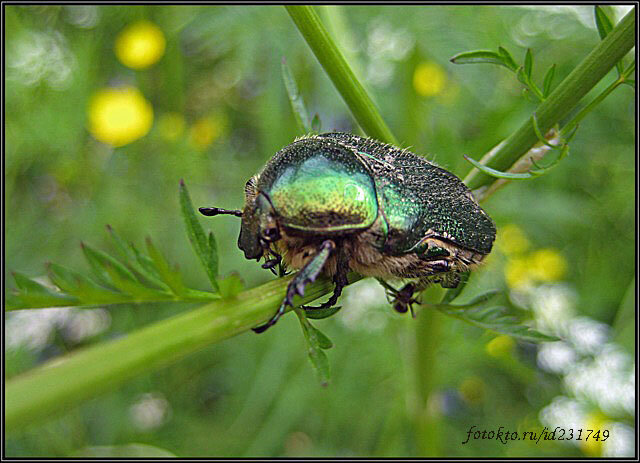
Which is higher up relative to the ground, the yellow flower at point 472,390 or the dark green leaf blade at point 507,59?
the dark green leaf blade at point 507,59

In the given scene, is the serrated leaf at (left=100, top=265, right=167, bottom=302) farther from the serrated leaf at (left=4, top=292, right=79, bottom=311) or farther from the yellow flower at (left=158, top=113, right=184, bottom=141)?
the yellow flower at (left=158, top=113, right=184, bottom=141)

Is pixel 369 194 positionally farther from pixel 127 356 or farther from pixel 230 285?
pixel 127 356

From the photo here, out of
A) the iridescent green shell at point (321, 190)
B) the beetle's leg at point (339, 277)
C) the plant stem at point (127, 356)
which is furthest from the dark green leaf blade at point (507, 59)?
the plant stem at point (127, 356)

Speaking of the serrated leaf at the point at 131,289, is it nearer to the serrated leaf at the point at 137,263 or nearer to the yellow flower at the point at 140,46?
the serrated leaf at the point at 137,263

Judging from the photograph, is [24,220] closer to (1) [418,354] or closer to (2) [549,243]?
(1) [418,354]

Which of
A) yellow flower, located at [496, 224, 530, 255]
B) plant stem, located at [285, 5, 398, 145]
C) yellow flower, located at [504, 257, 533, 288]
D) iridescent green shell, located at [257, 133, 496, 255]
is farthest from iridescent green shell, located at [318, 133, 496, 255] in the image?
yellow flower, located at [496, 224, 530, 255]

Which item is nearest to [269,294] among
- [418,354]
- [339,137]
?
[339,137]
